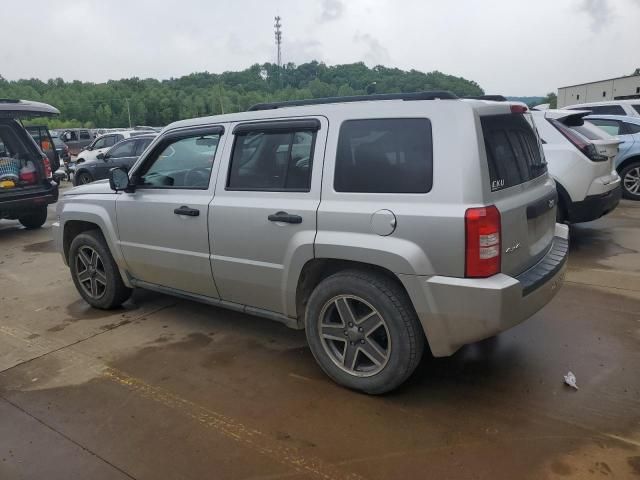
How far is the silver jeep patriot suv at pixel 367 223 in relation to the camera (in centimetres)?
282

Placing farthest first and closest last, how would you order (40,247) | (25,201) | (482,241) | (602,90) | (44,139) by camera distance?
(602,90) < (44,139) < (25,201) < (40,247) < (482,241)

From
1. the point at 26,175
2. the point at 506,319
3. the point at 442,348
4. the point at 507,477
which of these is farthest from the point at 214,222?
the point at 26,175

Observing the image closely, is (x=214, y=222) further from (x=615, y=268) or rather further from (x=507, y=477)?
(x=615, y=268)

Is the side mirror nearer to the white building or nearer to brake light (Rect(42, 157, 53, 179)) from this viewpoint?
brake light (Rect(42, 157, 53, 179))

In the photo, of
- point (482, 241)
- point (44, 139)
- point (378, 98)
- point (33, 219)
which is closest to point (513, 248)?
point (482, 241)

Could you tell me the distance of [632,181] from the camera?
9.73 m

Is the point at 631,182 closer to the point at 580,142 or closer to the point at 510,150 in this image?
the point at 580,142

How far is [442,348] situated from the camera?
9.78 feet

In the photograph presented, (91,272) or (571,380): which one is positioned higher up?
(91,272)

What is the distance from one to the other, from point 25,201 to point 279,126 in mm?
6811

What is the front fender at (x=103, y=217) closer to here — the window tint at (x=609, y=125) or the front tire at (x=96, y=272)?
the front tire at (x=96, y=272)

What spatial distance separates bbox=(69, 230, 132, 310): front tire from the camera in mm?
4812

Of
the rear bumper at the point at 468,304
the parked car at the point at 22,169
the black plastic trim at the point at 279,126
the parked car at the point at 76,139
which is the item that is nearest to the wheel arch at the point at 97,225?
the black plastic trim at the point at 279,126

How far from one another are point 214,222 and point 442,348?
73.1 inches
